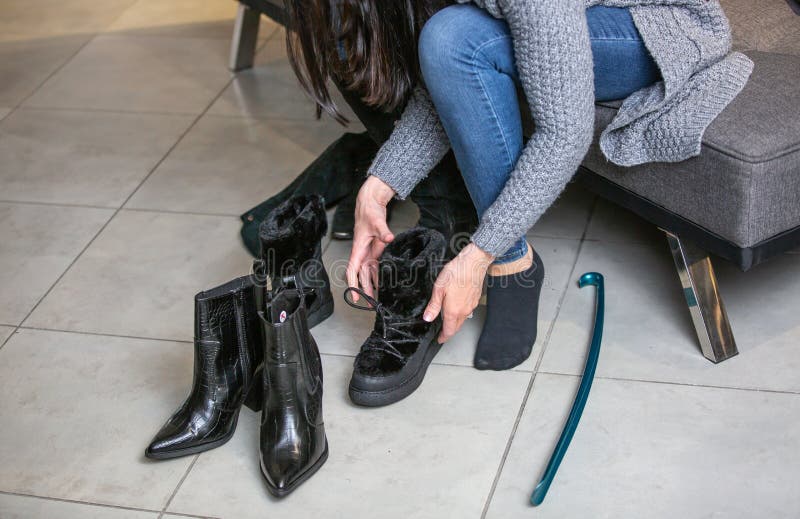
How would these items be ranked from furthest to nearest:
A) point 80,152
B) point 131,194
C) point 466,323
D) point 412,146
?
point 80,152 < point 131,194 < point 466,323 < point 412,146

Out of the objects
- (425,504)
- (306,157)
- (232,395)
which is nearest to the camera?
(425,504)

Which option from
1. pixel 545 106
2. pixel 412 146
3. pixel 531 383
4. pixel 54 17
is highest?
pixel 545 106

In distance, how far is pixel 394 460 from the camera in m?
1.24

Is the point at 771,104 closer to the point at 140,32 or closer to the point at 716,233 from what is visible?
the point at 716,233

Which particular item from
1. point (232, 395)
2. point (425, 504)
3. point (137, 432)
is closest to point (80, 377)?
point (137, 432)

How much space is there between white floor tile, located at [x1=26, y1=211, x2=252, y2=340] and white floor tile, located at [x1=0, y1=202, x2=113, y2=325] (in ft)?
0.09

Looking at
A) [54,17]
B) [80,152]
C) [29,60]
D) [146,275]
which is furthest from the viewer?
[54,17]

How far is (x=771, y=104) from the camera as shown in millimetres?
1196

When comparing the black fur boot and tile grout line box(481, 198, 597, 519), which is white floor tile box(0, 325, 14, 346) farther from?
tile grout line box(481, 198, 597, 519)

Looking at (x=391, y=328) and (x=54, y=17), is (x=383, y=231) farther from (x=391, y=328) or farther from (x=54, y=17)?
(x=54, y=17)

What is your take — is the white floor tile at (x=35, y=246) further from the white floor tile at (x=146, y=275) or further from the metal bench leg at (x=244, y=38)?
the metal bench leg at (x=244, y=38)

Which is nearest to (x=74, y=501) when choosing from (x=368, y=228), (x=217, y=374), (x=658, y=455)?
(x=217, y=374)

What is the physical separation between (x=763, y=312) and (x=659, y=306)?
149mm

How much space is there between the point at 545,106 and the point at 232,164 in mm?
984
